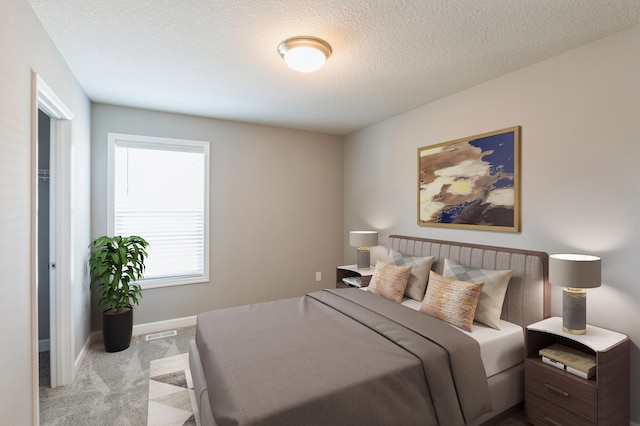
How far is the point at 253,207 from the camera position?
4.31 metres

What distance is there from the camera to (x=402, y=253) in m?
3.61

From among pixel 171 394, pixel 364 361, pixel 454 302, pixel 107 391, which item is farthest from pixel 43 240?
pixel 454 302

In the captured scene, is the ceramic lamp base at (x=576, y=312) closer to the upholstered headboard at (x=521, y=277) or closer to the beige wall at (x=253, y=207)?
the upholstered headboard at (x=521, y=277)

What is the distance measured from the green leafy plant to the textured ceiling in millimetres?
1537

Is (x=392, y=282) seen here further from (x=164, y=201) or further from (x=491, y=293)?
(x=164, y=201)

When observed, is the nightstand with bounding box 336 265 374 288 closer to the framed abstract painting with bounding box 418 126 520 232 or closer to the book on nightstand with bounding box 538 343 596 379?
the framed abstract painting with bounding box 418 126 520 232

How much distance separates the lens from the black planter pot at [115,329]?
10.3 ft

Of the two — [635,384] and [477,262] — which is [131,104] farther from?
[635,384]

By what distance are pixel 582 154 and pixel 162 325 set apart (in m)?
4.47

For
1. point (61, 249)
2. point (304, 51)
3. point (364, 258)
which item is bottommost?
point (364, 258)

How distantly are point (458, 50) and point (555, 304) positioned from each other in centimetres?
208

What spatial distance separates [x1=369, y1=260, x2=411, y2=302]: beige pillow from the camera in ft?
9.80

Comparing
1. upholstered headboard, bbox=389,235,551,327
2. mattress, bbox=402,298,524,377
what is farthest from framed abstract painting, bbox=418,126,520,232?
mattress, bbox=402,298,524,377

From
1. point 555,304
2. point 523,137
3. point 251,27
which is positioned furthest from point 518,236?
point 251,27
